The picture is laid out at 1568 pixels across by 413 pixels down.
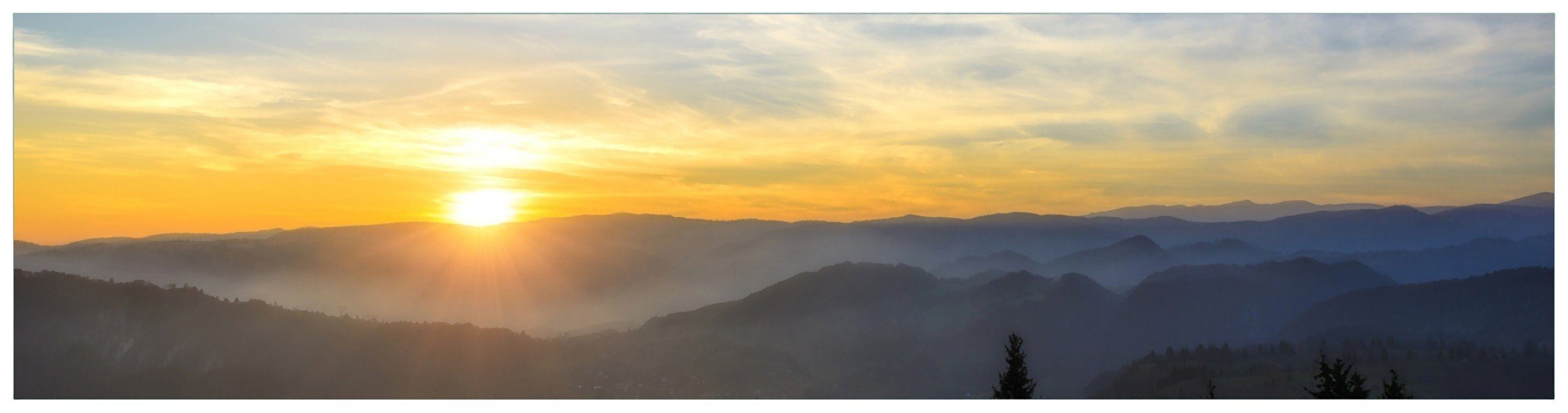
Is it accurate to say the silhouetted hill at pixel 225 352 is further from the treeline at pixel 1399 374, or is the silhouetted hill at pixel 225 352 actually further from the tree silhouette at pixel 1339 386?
the tree silhouette at pixel 1339 386

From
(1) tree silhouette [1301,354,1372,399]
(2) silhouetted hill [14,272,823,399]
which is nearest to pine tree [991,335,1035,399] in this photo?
(1) tree silhouette [1301,354,1372,399]

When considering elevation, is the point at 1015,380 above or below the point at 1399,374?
above

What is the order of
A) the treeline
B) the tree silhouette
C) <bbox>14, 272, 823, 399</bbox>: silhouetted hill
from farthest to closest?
the treeline → <bbox>14, 272, 823, 399</bbox>: silhouetted hill → the tree silhouette

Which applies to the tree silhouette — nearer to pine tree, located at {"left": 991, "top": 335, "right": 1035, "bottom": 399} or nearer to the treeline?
pine tree, located at {"left": 991, "top": 335, "right": 1035, "bottom": 399}

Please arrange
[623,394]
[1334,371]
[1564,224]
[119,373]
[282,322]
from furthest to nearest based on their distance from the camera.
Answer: [623,394] < [282,322] < [119,373] < [1334,371] < [1564,224]

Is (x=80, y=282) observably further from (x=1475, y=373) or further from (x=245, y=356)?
(x=1475, y=373)

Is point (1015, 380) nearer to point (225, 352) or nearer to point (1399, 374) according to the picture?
point (225, 352)

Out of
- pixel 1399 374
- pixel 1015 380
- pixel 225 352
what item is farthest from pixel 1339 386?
pixel 225 352

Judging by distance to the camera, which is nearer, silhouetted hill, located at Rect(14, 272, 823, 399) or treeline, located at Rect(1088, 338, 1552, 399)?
silhouetted hill, located at Rect(14, 272, 823, 399)

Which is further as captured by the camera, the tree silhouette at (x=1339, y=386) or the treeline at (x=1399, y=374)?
the treeline at (x=1399, y=374)

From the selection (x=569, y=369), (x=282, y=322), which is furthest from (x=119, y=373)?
(x=569, y=369)

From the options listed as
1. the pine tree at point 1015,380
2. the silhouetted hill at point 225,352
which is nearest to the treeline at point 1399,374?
the pine tree at point 1015,380
